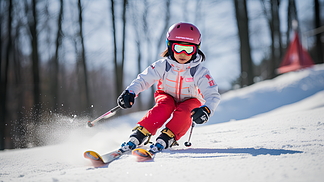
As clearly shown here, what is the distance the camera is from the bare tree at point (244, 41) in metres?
9.54

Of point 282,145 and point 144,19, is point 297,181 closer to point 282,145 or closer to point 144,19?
point 282,145

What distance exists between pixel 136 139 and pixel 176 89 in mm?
827

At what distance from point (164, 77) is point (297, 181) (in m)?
1.99

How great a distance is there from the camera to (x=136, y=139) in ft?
8.14

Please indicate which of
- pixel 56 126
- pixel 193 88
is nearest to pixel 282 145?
pixel 193 88

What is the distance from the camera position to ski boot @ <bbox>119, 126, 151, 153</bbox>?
2.41 metres

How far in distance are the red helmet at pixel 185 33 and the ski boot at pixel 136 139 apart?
117cm

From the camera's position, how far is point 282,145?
2098 mm

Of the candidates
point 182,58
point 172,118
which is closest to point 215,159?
point 172,118

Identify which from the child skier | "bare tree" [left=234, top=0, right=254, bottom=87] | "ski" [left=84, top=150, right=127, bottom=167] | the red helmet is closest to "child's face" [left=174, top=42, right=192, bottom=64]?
the child skier

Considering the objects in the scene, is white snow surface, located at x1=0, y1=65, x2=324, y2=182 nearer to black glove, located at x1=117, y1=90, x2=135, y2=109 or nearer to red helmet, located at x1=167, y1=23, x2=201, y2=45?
black glove, located at x1=117, y1=90, x2=135, y2=109

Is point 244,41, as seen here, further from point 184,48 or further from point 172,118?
point 172,118

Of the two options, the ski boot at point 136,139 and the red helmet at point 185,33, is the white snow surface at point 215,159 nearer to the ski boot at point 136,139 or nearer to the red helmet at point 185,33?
the ski boot at point 136,139

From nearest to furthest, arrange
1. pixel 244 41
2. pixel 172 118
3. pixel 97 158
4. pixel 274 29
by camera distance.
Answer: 1. pixel 97 158
2. pixel 172 118
3. pixel 244 41
4. pixel 274 29
